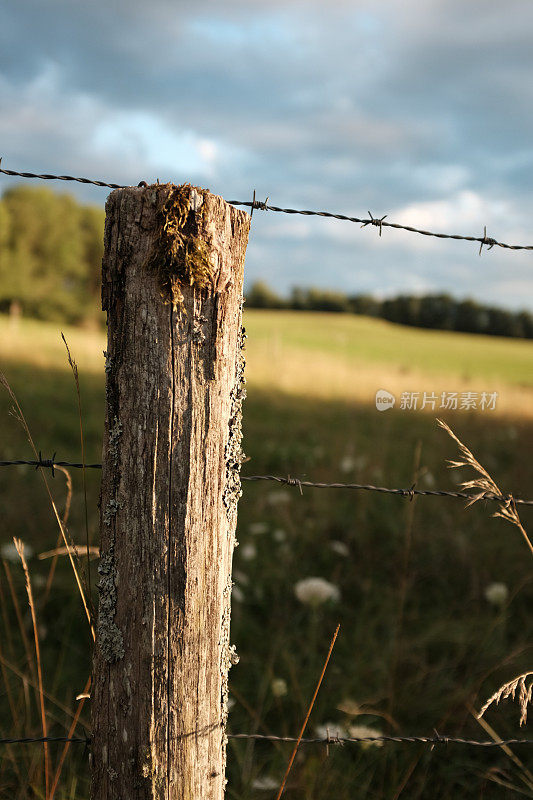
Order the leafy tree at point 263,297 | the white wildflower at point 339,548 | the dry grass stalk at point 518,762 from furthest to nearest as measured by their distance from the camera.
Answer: the leafy tree at point 263,297 < the white wildflower at point 339,548 < the dry grass stalk at point 518,762

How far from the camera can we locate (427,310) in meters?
40.1

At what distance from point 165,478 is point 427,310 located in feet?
135

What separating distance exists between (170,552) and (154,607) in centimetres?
12

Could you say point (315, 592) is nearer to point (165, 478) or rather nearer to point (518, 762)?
point (518, 762)

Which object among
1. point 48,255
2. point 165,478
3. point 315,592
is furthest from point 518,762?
point 48,255

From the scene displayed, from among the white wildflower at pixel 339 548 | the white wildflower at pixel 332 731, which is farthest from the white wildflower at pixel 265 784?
the white wildflower at pixel 339 548

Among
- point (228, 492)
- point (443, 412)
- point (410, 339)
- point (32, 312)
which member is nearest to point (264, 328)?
point (410, 339)

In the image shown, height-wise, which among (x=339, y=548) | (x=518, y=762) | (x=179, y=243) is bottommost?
(x=518, y=762)

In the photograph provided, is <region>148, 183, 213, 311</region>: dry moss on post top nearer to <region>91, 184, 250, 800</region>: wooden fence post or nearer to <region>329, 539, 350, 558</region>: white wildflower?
<region>91, 184, 250, 800</region>: wooden fence post

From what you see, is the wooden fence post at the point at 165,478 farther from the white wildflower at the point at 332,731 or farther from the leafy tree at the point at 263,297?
the leafy tree at the point at 263,297

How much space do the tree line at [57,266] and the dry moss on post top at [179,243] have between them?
32104 millimetres

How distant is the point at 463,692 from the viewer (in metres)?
2.59

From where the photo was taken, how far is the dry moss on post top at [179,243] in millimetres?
1109

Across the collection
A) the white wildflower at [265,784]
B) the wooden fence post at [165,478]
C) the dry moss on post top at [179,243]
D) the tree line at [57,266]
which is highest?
the tree line at [57,266]
